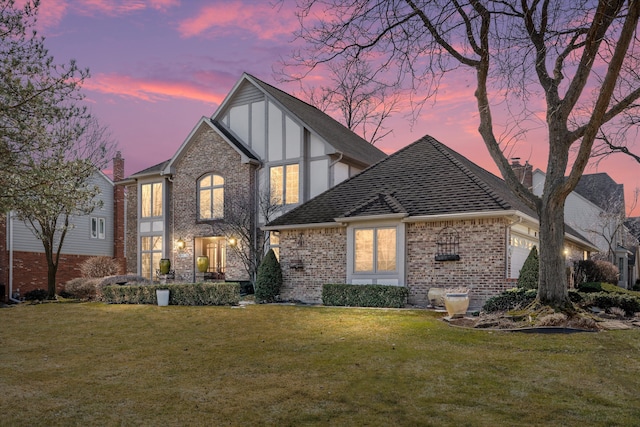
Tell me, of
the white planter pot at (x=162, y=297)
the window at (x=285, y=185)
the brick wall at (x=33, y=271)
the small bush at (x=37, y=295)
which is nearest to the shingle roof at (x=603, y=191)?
the window at (x=285, y=185)

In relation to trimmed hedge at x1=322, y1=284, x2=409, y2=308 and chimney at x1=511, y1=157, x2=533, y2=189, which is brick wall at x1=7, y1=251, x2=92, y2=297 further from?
chimney at x1=511, y1=157, x2=533, y2=189

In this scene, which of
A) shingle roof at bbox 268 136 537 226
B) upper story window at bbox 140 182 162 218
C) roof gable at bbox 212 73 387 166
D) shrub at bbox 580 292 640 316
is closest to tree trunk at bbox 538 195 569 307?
shrub at bbox 580 292 640 316

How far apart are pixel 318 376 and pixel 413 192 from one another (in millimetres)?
11892

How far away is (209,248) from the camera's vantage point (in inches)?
1095

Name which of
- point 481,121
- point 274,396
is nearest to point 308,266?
point 481,121

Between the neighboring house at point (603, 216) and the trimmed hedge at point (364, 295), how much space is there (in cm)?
2228

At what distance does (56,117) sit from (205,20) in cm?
584

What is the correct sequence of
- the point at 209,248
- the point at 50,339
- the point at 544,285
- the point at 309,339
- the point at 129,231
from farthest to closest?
1. the point at 129,231
2. the point at 209,248
3. the point at 544,285
4. the point at 50,339
5. the point at 309,339

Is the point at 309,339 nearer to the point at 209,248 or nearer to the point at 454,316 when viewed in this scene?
the point at 454,316

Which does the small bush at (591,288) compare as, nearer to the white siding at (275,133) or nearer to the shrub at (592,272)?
the shrub at (592,272)

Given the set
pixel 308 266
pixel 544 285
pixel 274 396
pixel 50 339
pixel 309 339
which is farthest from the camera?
pixel 308 266

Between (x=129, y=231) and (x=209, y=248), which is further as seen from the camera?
(x=129, y=231)

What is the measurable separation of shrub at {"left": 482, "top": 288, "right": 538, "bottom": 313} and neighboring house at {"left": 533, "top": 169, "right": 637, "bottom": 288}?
23.1 m

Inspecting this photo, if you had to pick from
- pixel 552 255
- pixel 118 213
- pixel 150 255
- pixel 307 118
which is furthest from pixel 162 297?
pixel 118 213
